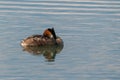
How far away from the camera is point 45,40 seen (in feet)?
61.9

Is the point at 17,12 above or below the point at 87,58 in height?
above

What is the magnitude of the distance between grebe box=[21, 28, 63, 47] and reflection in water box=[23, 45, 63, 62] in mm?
155

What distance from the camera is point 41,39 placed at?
1870 cm

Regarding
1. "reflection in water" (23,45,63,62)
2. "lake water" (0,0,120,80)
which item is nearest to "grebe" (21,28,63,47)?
"reflection in water" (23,45,63,62)

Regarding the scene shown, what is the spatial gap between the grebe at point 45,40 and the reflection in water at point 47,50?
0.16 metres

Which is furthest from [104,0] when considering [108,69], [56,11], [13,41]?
[108,69]

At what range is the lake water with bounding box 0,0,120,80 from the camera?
14578mm

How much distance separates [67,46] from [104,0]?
7082 millimetres

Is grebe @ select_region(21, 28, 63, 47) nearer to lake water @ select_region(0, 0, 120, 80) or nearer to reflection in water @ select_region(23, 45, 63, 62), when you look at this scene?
reflection in water @ select_region(23, 45, 63, 62)

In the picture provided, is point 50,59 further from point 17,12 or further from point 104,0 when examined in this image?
point 104,0

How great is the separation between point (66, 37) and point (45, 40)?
0.76 meters

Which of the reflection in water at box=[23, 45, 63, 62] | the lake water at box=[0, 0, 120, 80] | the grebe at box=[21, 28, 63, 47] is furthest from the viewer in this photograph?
the grebe at box=[21, 28, 63, 47]

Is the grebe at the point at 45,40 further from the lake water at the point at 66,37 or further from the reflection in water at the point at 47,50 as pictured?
the lake water at the point at 66,37

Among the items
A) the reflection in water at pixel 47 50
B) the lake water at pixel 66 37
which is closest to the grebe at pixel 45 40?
the reflection in water at pixel 47 50
